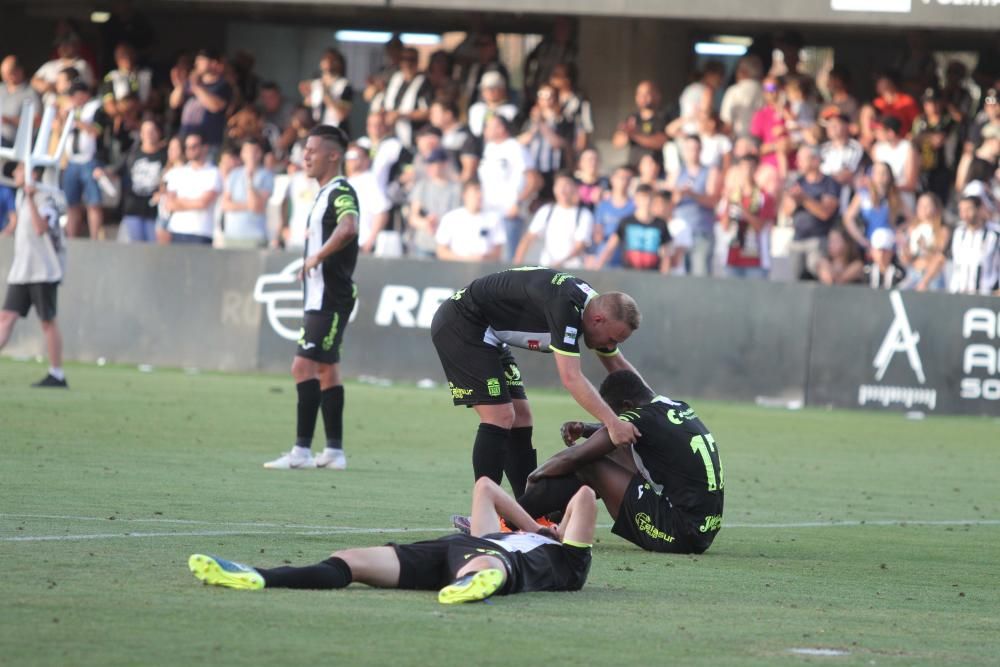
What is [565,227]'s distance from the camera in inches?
851

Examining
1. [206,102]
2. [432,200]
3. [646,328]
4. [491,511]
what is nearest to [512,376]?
[491,511]

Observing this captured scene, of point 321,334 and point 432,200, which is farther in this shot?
point 432,200

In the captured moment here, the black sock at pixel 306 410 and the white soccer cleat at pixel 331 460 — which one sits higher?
the black sock at pixel 306 410

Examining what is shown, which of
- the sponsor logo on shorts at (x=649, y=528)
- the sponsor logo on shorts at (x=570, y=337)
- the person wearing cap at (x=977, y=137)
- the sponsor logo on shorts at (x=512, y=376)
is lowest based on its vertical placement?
the sponsor logo on shorts at (x=649, y=528)

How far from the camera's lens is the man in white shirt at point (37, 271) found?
17.6m

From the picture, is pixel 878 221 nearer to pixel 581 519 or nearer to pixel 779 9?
pixel 779 9

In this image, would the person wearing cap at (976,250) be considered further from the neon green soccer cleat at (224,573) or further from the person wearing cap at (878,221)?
the neon green soccer cleat at (224,573)

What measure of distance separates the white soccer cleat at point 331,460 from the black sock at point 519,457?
287 centimetres

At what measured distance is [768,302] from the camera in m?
20.8

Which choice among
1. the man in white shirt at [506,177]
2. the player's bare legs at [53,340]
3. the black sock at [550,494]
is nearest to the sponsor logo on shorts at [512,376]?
the black sock at [550,494]

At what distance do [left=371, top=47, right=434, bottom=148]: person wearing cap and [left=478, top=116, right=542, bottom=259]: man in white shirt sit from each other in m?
1.68

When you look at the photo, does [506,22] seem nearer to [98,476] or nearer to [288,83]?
Answer: [288,83]

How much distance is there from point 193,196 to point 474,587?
16.7 meters

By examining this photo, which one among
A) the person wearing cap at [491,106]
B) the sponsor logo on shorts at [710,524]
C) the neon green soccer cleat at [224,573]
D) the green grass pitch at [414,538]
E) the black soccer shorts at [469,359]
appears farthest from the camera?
the person wearing cap at [491,106]
